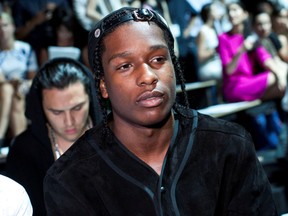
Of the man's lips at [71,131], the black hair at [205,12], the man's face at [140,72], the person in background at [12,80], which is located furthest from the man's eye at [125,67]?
the black hair at [205,12]

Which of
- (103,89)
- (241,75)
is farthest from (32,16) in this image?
(103,89)

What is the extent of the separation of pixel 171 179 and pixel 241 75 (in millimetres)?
4431

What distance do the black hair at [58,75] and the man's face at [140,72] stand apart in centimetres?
121

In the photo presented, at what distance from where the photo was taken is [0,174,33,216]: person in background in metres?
1.54

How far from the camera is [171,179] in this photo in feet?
5.00

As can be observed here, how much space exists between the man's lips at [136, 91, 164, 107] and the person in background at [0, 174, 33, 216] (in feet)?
1.40

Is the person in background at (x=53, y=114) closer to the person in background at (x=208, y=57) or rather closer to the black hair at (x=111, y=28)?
the black hair at (x=111, y=28)

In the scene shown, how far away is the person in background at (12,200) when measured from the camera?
1.54 metres

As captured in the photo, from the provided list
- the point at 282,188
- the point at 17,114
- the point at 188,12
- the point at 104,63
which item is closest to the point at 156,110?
the point at 104,63

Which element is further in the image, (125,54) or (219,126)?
(219,126)

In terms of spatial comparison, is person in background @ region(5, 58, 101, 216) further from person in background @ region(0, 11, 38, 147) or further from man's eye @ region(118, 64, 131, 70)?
person in background @ region(0, 11, 38, 147)

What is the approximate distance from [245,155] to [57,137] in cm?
138

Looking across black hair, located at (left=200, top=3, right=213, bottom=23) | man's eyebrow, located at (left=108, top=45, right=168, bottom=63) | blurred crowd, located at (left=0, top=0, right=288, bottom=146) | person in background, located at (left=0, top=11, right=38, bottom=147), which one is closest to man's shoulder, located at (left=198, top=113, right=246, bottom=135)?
man's eyebrow, located at (left=108, top=45, right=168, bottom=63)

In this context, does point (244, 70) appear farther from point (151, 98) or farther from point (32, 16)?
point (151, 98)
